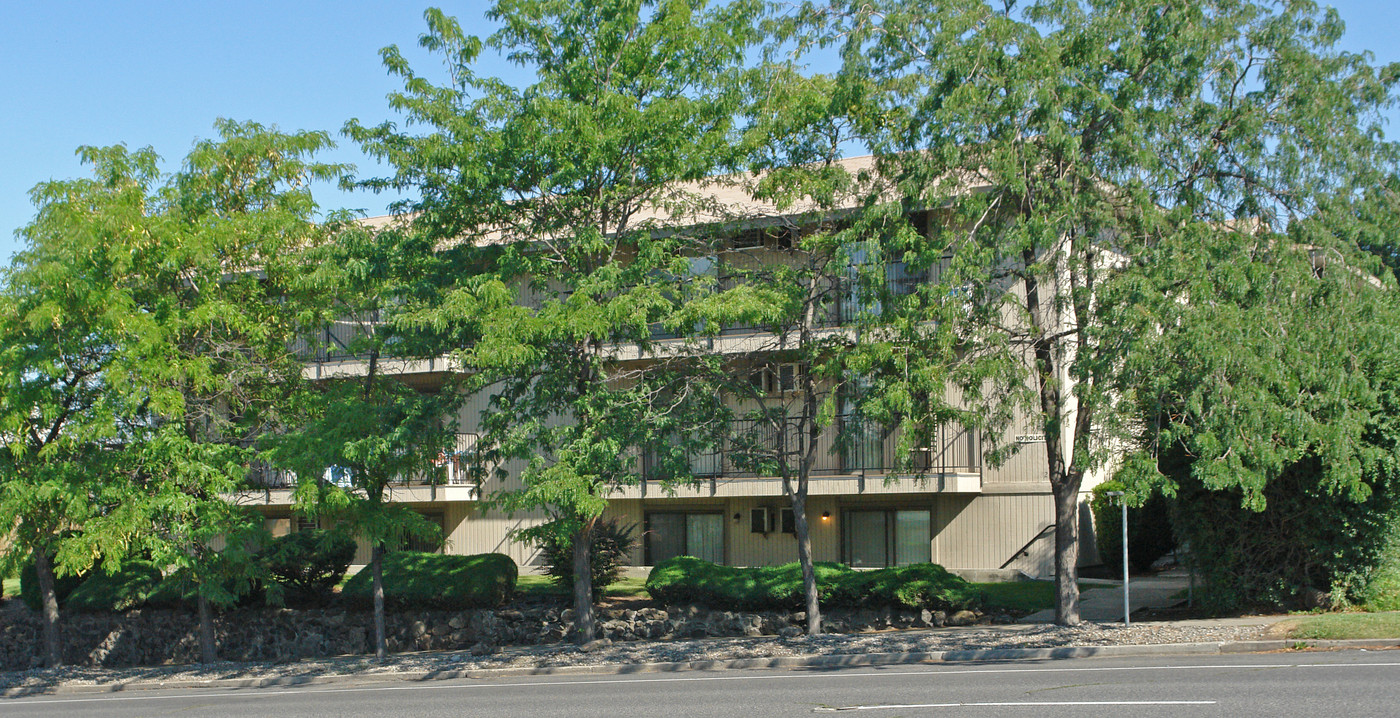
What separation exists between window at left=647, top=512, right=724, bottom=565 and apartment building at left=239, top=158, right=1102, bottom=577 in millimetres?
24

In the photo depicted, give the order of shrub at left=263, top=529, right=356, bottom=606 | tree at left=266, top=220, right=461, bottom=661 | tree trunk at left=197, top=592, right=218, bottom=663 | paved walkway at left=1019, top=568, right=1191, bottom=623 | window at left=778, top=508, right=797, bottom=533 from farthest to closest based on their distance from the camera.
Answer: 1. window at left=778, top=508, right=797, bottom=533
2. shrub at left=263, top=529, right=356, bottom=606
3. tree trunk at left=197, top=592, right=218, bottom=663
4. paved walkway at left=1019, top=568, right=1191, bottom=623
5. tree at left=266, top=220, right=461, bottom=661

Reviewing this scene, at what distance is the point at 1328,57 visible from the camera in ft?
47.5

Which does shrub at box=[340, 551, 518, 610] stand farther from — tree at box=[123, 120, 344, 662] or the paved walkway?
the paved walkway

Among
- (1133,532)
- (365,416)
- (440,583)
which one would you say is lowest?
(440,583)

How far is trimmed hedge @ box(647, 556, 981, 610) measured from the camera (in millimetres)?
18734

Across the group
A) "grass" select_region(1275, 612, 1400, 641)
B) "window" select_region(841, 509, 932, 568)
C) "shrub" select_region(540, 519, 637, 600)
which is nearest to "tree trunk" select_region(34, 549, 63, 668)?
"shrub" select_region(540, 519, 637, 600)

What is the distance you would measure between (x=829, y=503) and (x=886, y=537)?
146cm

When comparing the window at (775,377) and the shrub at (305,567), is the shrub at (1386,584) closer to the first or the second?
the window at (775,377)

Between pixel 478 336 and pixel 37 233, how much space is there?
772 cm

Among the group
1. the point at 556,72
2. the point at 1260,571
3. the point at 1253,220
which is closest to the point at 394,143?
the point at 556,72

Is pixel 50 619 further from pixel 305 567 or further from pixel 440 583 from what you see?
pixel 440 583

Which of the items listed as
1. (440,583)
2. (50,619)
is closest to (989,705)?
(440,583)

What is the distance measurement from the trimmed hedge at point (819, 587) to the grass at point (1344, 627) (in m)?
5.28

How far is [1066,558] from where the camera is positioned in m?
16.2
